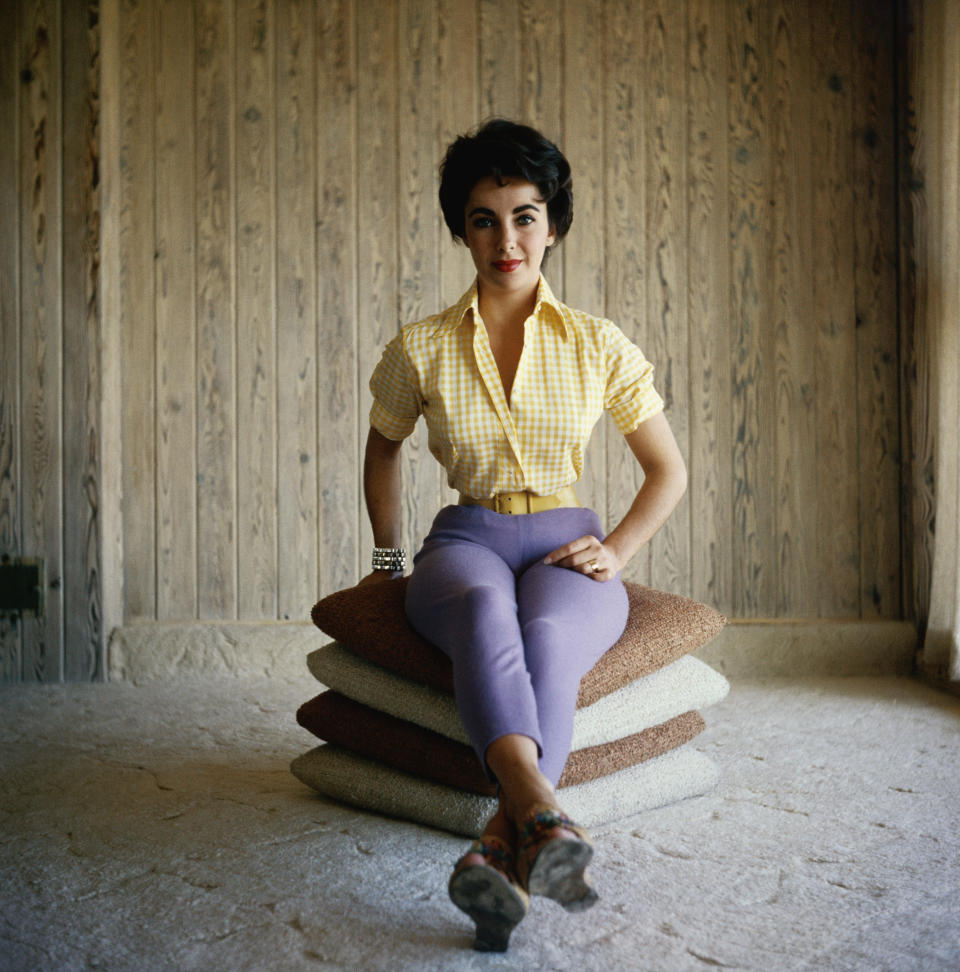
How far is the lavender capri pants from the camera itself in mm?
1257

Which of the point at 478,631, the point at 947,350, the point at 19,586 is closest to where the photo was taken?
the point at 478,631

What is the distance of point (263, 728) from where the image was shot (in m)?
2.23

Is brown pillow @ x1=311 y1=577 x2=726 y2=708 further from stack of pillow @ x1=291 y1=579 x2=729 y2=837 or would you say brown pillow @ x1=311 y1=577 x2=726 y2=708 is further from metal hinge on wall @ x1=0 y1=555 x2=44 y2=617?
metal hinge on wall @ x1=0 y1=555 x2=44 y2=617

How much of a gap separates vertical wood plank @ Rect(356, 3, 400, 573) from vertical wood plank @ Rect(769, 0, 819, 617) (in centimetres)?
115

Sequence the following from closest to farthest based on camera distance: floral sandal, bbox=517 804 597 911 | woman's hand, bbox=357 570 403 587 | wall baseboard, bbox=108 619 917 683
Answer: floral sandal, bbox=517 804 597 911 < woman's hand, bbox=357 570 403 587 < wall baseboard, bbox=108 619 917 683

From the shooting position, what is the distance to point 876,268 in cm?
285

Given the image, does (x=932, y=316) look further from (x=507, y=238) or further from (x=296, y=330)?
(x=296, y=330)

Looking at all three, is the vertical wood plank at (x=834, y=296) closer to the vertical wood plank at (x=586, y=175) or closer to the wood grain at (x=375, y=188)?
the vertical wood plank at (x=586, y=175)

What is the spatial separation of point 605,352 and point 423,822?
34.1 inches

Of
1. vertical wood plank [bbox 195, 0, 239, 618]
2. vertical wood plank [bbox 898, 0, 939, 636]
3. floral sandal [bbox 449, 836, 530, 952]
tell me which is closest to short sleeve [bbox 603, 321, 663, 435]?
floral sandal [bbox 449, 836, 530, 952]

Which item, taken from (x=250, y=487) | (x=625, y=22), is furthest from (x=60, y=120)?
(x=625, y=22)

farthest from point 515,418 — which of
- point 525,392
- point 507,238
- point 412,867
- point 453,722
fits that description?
point 412,867

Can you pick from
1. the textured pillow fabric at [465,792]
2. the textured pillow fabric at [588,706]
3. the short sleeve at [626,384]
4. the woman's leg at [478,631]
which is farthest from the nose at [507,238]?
the textured pillow fabric at [465,792]

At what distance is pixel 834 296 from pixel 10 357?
2439 mm
